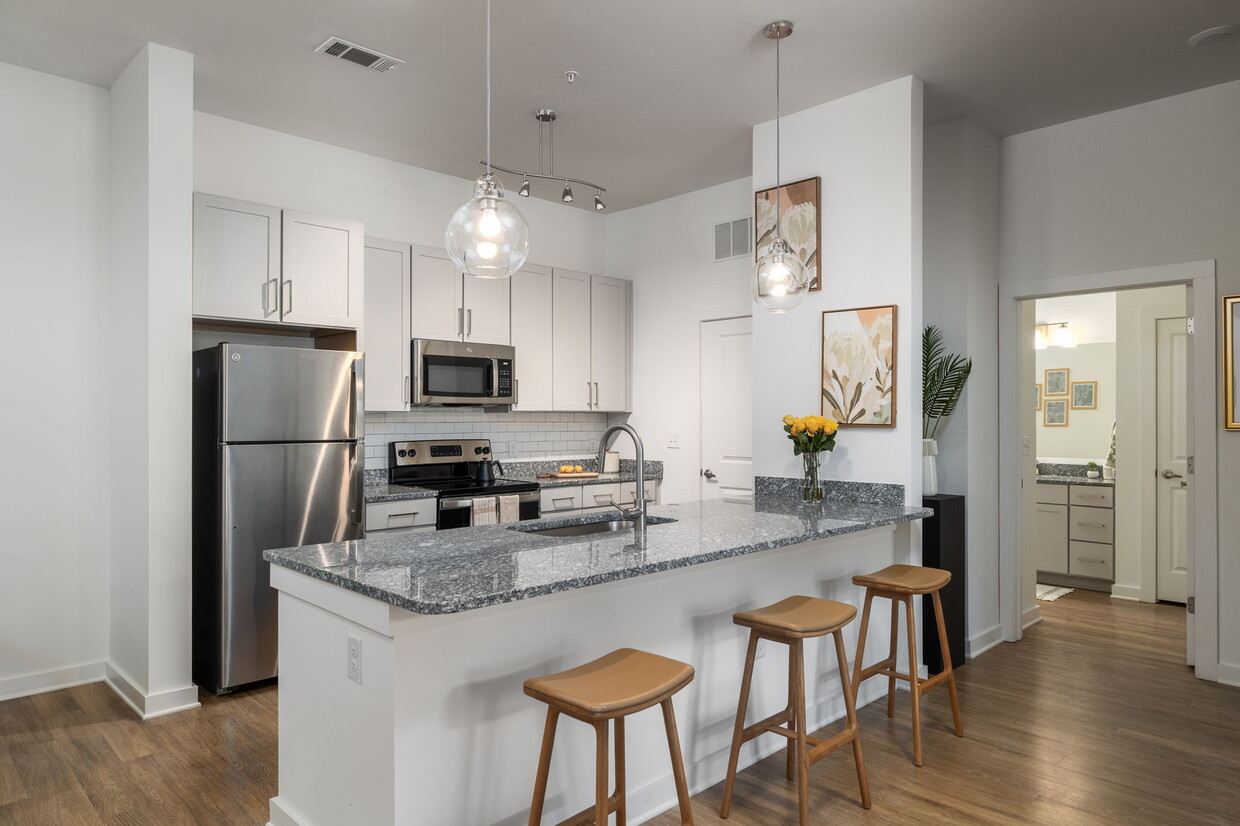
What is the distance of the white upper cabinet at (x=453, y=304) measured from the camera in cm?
477

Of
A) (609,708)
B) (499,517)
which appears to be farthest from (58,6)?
(609,708)

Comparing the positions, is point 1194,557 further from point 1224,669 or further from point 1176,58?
A: point 1176,58

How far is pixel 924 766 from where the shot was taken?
9.46 ft

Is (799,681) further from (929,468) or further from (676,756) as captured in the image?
(929,468)

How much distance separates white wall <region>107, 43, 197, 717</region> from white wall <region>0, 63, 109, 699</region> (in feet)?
1.30

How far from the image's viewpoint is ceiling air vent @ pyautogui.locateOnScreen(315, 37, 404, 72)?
3340 millimetres

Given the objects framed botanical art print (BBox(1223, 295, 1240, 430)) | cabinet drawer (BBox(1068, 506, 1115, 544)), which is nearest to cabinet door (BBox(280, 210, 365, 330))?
framed botanical art print (BBox(1223, 295, 1240, 430))

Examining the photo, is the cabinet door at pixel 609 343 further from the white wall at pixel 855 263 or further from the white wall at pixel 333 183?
the white wall at pixel 855 263


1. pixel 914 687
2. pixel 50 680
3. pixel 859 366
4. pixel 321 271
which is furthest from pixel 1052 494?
pixel 50 680

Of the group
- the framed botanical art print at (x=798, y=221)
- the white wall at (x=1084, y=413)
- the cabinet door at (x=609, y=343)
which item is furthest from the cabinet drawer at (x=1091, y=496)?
the cabinet door at (x=609, y=343)

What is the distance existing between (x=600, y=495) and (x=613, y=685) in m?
3.50

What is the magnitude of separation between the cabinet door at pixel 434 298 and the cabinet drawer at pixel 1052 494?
480 centimetres

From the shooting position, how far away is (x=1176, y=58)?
11.6 feet

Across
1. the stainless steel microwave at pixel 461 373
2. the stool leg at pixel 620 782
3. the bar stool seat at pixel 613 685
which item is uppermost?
the stainless steel microwave at pixel 461 373
